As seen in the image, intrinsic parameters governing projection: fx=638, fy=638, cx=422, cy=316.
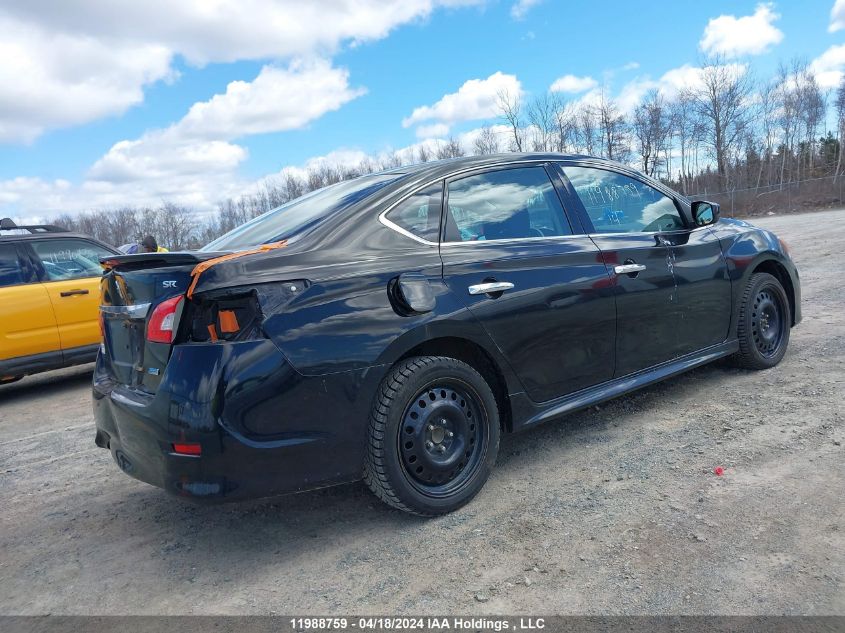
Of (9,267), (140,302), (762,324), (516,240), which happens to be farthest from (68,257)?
(762,324)

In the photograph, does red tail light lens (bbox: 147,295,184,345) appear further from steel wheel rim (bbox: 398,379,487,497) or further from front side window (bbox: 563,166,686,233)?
front side window (bbox: 563,166,686,233)

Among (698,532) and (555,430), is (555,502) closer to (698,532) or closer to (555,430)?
(698,532)

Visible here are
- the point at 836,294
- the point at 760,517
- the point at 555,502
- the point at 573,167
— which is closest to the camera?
the point at 760,517

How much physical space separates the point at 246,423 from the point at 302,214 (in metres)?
1.31

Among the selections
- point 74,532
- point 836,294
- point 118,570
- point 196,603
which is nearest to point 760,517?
point 196,603

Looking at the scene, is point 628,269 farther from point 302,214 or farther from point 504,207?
point 302,214

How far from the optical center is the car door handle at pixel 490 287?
3182mm

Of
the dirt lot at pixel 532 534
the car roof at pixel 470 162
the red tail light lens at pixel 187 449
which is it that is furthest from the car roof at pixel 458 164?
the dirt lot at pixel 532 534

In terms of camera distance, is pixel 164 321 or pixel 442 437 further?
pixel 442 437

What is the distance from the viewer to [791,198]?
41.9 m

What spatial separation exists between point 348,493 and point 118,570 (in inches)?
46.0

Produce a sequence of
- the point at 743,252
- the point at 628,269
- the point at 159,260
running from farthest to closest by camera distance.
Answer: the point at 743,252, the point at 628,269, the point at 159,260

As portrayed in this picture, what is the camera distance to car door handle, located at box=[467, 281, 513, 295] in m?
3.18

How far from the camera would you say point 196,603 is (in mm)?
2578
